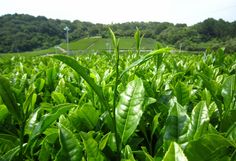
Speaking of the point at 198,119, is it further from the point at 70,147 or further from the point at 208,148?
the point at 70,147

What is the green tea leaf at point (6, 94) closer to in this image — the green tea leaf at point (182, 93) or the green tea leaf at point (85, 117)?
the green tea leaf at point (85, 117)

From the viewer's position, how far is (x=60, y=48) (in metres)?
92.4

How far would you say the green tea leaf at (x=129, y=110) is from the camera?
1.08 meters

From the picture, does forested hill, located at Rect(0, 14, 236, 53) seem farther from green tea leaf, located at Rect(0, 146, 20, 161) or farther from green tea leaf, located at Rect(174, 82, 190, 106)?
green tea leaf, located at Rect(0, 146, 20, 161)

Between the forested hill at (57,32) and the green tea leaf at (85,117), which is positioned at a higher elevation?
the green tea leaf at (85,117)

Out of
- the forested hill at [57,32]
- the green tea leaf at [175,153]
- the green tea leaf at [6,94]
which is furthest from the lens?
the forested hill at [57,32]

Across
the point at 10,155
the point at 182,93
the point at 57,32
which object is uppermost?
the point at 182,93

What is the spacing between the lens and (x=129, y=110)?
1130 mm

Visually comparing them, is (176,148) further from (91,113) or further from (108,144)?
(91,113)

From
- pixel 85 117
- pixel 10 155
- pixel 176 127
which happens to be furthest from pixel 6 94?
pixel 176 127

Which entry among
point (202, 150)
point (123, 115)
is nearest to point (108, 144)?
point (123, 115)

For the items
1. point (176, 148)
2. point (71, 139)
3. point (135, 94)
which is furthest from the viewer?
point (135, 94)

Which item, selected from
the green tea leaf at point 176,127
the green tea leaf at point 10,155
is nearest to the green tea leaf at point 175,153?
the green tea leaf at point 176,127

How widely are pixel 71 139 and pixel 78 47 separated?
296 ft
